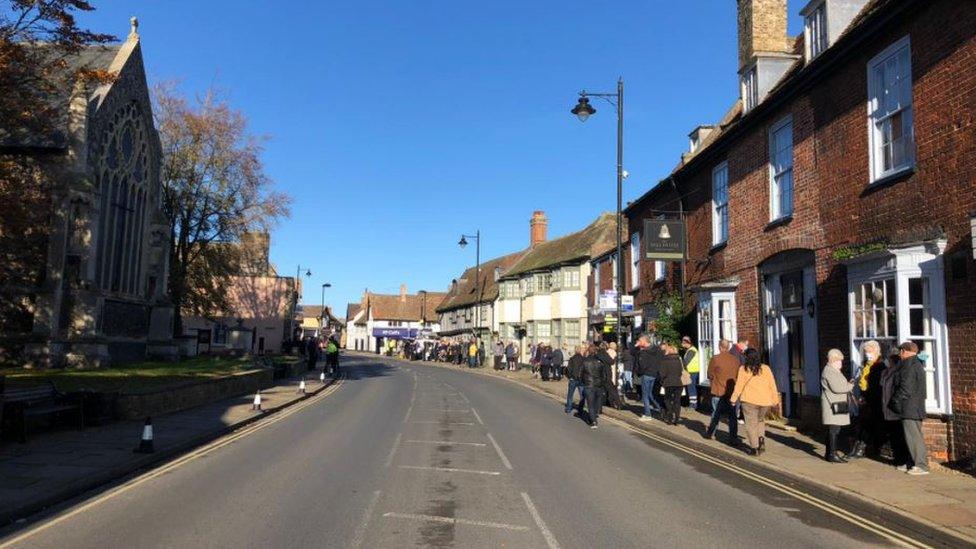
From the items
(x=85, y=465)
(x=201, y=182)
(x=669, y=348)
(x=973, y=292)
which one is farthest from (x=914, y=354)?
(x=201, y=182)

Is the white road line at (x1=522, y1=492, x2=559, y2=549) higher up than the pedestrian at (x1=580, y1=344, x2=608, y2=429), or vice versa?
the pedestrian at (x1=580, y1=344, x2=608, y2=429)

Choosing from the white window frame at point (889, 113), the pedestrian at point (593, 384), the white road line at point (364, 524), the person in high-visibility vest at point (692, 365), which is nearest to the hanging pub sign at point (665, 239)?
the person in high-visibility vest at point (692, 365)

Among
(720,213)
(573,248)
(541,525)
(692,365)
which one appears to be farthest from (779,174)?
(573,248)

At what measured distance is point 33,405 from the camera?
1179cm

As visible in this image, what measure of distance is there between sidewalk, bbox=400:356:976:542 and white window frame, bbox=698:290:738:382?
3887mm

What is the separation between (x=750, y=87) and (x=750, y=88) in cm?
3

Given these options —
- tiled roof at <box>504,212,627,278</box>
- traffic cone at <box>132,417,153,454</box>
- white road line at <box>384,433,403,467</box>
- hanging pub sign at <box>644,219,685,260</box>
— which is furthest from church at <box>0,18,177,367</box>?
tiled roof at <box>504,212,627,278</box>

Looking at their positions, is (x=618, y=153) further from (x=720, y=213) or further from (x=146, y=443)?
(x=146, y=443)

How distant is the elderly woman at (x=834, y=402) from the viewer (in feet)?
33.7

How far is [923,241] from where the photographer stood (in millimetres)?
10055

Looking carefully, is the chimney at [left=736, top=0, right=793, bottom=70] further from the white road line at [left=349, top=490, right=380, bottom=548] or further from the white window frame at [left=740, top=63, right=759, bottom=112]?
the white road line at [left=349, top=490, right=380, bottom=548]

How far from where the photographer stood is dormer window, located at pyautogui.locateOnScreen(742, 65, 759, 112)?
1716 cm

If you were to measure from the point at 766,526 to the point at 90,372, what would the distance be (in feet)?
69.6

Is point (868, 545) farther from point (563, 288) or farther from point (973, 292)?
point (563, 288)
